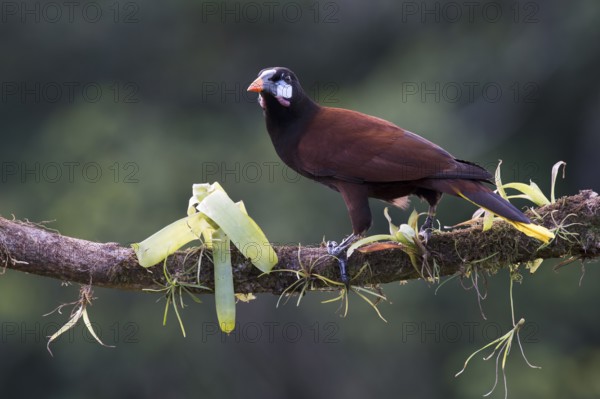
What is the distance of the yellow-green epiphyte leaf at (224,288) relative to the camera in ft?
11.4

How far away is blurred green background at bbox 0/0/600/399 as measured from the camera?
10.6 meters

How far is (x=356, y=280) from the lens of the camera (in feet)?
11.9

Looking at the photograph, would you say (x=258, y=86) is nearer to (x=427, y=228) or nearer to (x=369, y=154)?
(x=369, y=154)

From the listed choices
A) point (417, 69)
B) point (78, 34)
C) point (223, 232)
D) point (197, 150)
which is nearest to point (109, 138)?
point (197, 150)

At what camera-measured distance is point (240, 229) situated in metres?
3.54

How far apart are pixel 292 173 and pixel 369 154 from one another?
7878 mm

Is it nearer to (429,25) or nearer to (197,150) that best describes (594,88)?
(429,25)

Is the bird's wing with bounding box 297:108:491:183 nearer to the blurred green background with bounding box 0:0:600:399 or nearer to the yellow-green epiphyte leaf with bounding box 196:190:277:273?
the yellow-green epiphyte leaf with bounding box 196:190:277:273
